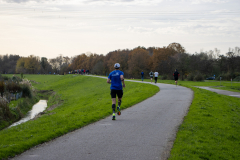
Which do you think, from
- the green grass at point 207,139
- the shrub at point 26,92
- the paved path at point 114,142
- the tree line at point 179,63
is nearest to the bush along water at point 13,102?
the shrub at point 26,92

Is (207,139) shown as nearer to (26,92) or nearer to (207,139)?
(207,139)

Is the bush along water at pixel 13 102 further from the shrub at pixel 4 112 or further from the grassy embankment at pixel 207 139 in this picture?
the grassy embankment at pixel 207 139

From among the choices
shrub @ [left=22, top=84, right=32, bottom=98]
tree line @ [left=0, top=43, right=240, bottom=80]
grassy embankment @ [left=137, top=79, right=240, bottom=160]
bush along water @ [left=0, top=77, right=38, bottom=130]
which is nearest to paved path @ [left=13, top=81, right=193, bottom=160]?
grassy embankment @ [left=137, top=79, right=240, bottom=160]

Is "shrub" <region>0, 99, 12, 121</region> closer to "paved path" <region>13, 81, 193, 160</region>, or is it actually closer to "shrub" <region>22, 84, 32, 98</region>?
"paved path" <region>13, 81, 193, 160</region>

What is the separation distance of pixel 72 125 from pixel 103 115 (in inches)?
98.6

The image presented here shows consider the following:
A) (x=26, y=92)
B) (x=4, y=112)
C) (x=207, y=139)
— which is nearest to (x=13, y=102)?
(x=26, y=92)

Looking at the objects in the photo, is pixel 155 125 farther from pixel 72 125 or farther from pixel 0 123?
pixel 0 123

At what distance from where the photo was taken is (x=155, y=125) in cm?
915

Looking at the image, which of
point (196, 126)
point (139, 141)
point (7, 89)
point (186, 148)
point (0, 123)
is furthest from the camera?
point (7, 89)

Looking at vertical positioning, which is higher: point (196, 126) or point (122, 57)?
point (122, 57)

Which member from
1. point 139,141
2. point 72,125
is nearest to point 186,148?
point 139,141

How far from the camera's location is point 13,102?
84.0ft

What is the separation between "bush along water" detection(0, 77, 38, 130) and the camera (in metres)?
17.3

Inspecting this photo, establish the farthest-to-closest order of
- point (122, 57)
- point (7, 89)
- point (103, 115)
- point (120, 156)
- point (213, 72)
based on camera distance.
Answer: point (122, 57), point (213, 72), point (7, 89), point (103, 115), point (120, 156)
